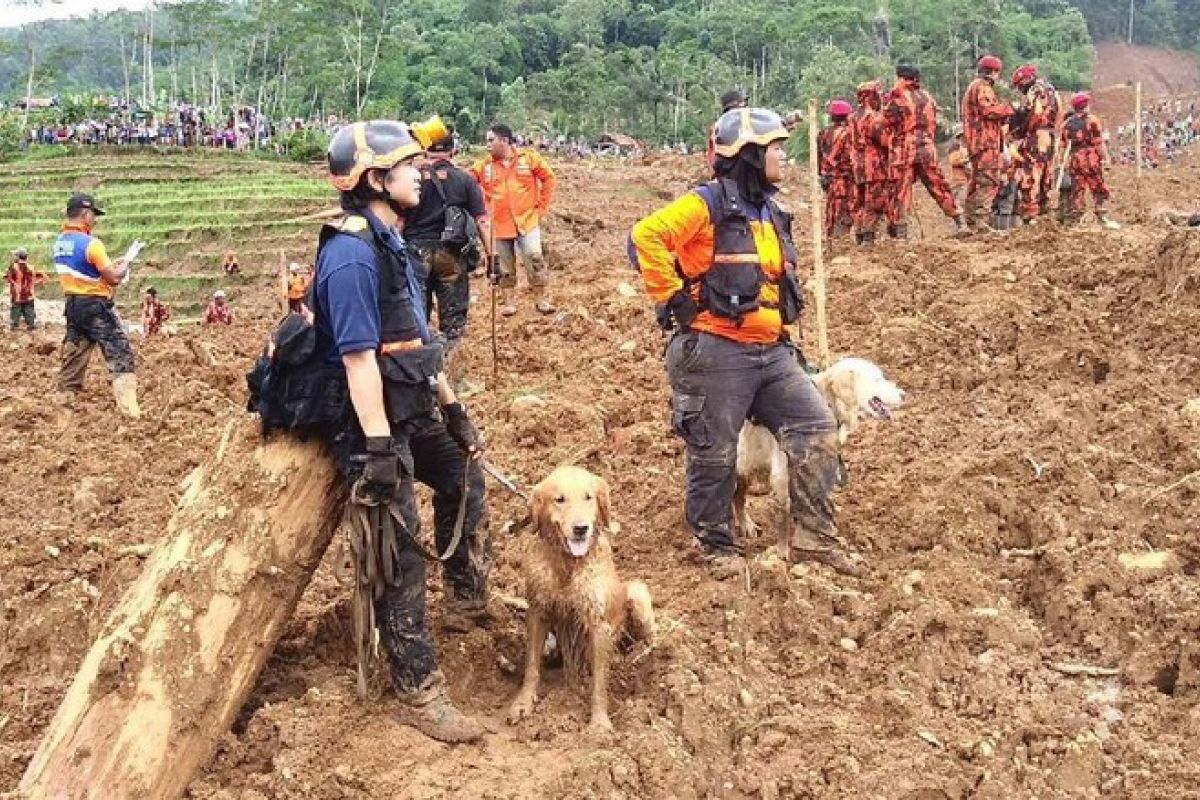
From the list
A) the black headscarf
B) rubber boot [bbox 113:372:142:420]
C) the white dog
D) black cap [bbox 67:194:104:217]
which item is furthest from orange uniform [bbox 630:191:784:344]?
rubber boot [bbox 113:372:142:420]

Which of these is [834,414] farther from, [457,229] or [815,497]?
[457,229]

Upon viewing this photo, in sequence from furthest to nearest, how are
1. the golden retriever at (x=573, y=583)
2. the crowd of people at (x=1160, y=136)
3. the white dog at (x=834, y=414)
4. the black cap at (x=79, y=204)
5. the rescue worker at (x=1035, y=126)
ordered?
1. the crowd of people at (x=1160, y=136)
2. the rescue worker at (x=1035, y=126)
3. the black cap at (x=79, y=204)
4. the white dog at (x=834, y=414)
5. the golden retriever at (x=573, y=583)

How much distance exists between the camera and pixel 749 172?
581cm

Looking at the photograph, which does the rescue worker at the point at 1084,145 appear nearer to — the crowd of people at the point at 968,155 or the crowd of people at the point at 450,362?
the crowd of people at the point at 968,155

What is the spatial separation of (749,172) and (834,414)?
1.28 meters

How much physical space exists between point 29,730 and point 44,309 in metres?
26.1

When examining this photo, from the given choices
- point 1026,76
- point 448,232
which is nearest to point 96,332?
point 448,232

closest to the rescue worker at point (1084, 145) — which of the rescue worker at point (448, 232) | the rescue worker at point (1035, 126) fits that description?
the rescue worker at point (1035, 126)

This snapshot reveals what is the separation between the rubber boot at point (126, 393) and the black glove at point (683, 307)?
21.4ft

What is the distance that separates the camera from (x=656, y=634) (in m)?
5.09

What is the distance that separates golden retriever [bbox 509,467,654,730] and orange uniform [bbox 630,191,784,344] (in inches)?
52.7

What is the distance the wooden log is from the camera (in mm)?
4066

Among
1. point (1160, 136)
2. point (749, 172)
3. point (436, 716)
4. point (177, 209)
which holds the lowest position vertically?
point (436, 716)

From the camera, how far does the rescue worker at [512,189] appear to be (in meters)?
12.4
